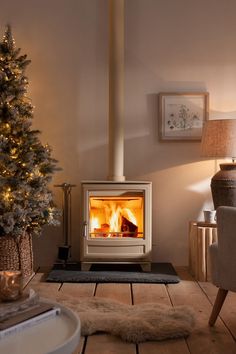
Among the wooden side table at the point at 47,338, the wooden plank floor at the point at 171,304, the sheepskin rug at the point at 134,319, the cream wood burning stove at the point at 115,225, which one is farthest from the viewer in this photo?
the cream wood burning stove at the point at 115,225

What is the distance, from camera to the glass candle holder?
1.62 meters

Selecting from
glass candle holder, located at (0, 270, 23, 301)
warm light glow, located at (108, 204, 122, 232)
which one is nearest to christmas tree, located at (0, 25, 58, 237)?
warm light glow, located at (108, 204, 122, 232)

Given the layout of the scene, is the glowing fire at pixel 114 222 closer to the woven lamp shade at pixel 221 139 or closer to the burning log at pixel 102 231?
the burning log at pixel 102 231

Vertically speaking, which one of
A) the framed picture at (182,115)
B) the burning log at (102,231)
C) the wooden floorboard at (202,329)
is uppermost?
the framed picture at (182,115)

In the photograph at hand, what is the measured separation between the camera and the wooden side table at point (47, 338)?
1.33 meters

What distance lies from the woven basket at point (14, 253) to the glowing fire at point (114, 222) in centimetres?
58

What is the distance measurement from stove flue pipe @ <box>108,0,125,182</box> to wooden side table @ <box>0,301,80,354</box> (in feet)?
7.95

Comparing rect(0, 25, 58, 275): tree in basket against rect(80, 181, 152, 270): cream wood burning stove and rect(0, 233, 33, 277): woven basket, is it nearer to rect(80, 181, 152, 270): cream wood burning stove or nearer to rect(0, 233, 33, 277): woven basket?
rect(0, 233, 33, 277): woven basket

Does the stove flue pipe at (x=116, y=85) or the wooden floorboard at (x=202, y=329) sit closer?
the wooden floorboard at (x=202, y=329)

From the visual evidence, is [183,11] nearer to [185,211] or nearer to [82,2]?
[82,2]

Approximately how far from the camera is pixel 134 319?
2516 millimetres

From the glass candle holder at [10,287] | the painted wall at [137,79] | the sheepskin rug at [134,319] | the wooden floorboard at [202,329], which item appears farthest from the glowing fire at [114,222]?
the glass candle holder at [10,287]

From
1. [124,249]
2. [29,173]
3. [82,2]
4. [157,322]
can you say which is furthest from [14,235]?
[82,2]

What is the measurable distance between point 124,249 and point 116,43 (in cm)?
179
